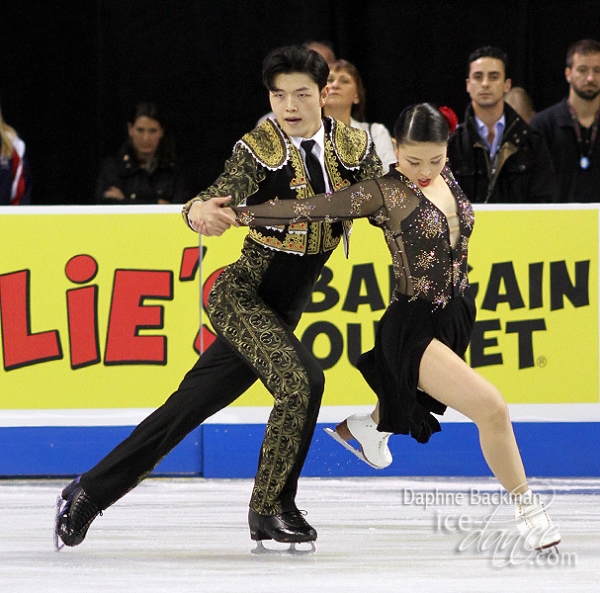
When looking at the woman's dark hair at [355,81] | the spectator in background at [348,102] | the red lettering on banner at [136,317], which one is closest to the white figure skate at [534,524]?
the red lettering on banner at [136,317]

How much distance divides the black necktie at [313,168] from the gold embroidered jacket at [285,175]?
2cm

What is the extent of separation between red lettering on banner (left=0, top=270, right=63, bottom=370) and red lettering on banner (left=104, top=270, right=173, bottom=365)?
0.25 metres

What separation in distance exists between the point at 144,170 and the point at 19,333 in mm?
1481

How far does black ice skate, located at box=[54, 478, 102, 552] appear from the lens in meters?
4.03

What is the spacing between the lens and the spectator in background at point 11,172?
6.43 metres

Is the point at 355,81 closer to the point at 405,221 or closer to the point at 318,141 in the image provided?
the point at 318,141

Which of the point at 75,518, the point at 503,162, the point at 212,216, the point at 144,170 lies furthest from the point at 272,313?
the point at 144,170

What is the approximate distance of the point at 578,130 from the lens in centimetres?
636

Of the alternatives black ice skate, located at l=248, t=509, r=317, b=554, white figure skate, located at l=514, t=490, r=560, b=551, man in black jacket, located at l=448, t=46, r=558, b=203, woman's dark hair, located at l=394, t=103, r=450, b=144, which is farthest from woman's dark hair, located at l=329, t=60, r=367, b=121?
white figure skate, located at l=514, t=490, r=560, b=551

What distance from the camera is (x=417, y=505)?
4.88 metres

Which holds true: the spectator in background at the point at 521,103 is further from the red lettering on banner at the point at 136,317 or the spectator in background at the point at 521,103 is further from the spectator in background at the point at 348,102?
the red lettering on banner at the point at 136,317

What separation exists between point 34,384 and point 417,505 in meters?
1.73

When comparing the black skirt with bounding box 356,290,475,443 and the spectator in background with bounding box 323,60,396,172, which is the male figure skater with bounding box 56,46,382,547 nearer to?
the black skirt with bounding box 356,290,475,443

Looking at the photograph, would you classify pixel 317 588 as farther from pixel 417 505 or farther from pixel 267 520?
pixel 417 505
